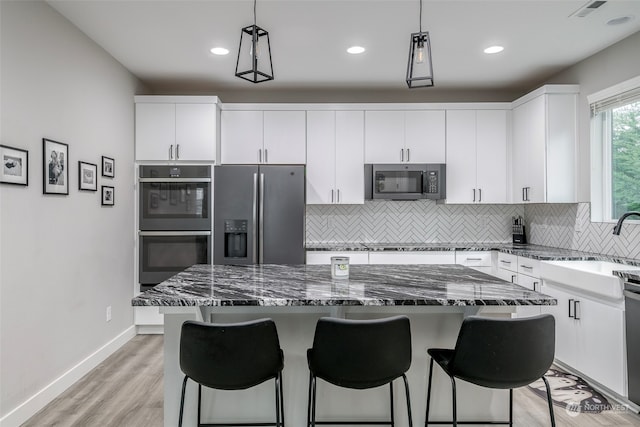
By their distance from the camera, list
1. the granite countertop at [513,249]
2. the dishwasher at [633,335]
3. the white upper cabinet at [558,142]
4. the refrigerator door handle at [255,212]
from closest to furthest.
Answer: the dishwasher at [633,335] → the granite countertop at [513,249] → the white upper cabinet at [558,142] → the refrigerator door handle at [255,212]

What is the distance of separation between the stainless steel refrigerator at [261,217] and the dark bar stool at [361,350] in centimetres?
234

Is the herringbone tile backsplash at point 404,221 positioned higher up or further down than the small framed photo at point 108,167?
further down

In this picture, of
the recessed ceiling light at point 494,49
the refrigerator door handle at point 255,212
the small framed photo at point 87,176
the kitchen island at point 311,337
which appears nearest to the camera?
the kitchen island at point 311,337

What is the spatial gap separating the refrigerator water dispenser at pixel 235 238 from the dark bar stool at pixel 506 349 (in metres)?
2.69

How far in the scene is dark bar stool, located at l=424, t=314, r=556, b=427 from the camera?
1.67 meters

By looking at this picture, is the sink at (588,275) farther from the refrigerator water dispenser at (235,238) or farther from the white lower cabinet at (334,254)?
the refrigerator water dispenser at (235,238)

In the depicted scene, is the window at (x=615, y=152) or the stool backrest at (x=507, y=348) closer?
the stool backrest at (x=507, y=348)

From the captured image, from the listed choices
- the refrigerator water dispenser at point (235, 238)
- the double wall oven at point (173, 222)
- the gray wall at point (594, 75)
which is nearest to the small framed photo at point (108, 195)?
the double wall oven at point (173, 222)

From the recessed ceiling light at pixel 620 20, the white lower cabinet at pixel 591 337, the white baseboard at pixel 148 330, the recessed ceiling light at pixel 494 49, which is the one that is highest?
the recessed ceiling light at pixel 494 49

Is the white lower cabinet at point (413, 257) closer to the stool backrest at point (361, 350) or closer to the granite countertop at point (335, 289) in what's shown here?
the granite countertop at point (335, 289)

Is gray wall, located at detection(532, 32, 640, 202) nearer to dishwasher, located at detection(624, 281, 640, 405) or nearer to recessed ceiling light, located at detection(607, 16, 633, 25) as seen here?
recessed ceiling light, located at detection(607, 16, 633, 25)

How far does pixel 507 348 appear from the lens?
65.7 inches

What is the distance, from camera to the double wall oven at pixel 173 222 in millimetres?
4078

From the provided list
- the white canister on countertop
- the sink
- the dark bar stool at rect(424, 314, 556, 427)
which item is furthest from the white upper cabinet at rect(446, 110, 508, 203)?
the dark bar stool at rect(424, 314, 556, 427)
